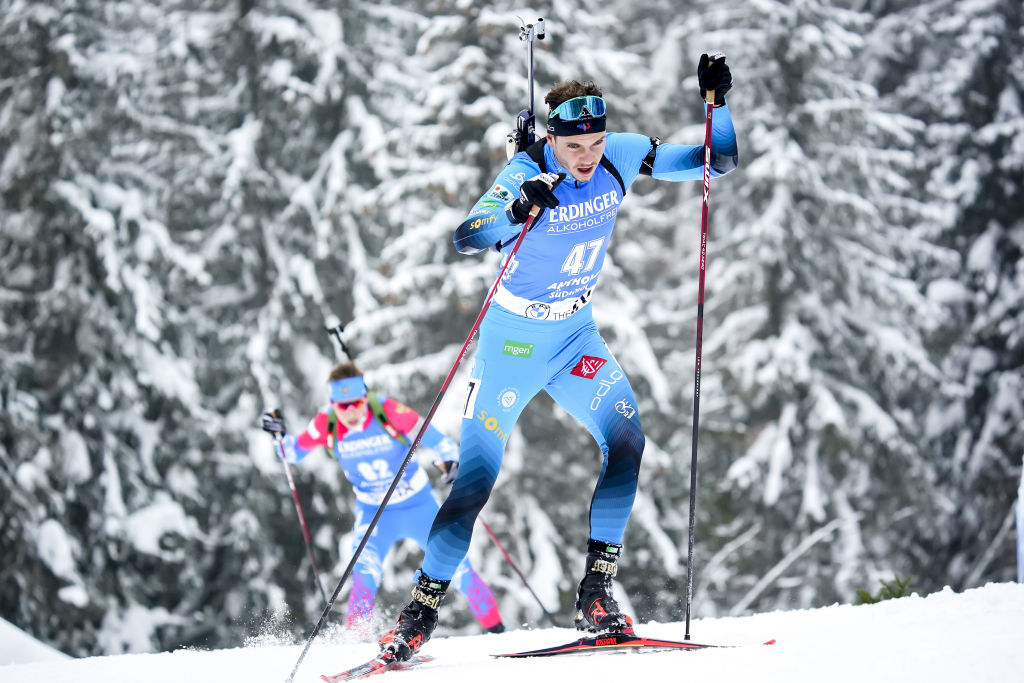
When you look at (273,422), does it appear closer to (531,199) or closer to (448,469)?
(448,469)

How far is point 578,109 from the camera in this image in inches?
182

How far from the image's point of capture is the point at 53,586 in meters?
13.0

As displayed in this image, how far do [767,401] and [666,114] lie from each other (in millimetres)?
7861

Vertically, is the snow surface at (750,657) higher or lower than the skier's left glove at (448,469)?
higher

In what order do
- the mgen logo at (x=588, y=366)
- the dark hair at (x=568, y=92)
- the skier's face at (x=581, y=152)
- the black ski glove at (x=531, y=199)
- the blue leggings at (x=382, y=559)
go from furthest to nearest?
the blue leggings at (x=382, y=559), the mgen logo at (x=588, y=366), the dark hair at (x=568, y=92), the skier's face at (x=581, y=152), the black ski glove at (x=531, y=199)

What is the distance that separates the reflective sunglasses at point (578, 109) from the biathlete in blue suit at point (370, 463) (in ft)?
11.7

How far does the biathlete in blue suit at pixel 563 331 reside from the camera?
182 inches

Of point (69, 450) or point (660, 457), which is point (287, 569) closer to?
point (69, 450)

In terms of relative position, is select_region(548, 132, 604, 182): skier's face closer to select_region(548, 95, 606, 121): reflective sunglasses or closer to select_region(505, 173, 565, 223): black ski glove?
select_region(548, 95, 606, 121): reflective sunglasses

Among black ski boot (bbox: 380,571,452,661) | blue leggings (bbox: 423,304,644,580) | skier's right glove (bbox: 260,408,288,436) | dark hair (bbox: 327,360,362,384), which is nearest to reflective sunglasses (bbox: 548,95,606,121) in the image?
blue leggings (bbox: 423,304,644,580)

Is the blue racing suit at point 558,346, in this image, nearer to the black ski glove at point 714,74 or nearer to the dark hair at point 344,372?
the black ski glove at point 714,74

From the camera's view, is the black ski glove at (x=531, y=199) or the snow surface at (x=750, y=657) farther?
the black ski glove at (x=531, y=199)

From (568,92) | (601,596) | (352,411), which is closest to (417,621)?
(601,596)

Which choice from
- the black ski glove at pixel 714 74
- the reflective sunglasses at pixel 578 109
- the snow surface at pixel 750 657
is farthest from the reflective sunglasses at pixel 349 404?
the black ski glove at pixel 714 74
